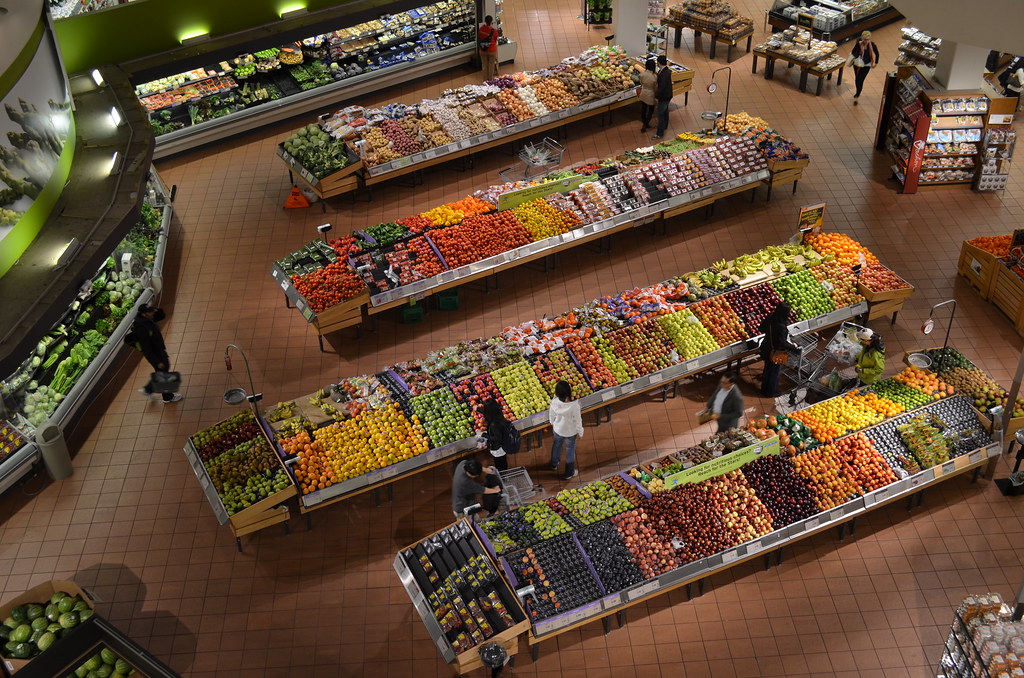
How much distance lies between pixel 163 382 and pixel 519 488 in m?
4.86

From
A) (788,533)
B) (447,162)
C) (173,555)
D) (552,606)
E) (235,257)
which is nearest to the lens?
(552,606)

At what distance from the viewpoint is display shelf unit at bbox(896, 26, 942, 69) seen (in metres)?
18.5

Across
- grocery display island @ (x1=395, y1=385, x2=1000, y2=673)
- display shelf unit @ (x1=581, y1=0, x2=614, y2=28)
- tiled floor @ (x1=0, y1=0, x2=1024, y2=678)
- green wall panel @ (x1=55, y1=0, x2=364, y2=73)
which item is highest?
green wall panel @ (x1=55, y1=0, x2=364, y2=73)

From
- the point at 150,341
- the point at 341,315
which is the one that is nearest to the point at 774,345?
the point at 341,315

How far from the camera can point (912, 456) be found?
34.7ft

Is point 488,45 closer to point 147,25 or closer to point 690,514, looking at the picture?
point 147,25

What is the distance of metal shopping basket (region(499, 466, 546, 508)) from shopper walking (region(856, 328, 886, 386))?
4.07 metres

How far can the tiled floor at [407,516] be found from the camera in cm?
970

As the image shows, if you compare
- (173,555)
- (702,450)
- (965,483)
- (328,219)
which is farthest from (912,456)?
(328,219)

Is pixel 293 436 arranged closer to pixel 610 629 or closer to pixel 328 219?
pixel 610 629

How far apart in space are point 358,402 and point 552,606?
11.5 ft

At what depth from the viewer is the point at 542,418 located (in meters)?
11.4

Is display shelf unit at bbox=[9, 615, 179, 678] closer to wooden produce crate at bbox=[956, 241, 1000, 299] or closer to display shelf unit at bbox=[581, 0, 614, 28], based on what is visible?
wooden produce crate at bbox=[956, 241, 1000, 299]

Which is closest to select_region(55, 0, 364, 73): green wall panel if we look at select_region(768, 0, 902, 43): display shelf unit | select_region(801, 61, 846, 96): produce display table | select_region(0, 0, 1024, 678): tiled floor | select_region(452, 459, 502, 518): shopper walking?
select_region(0, 0, 1024, 678): tiled floor
